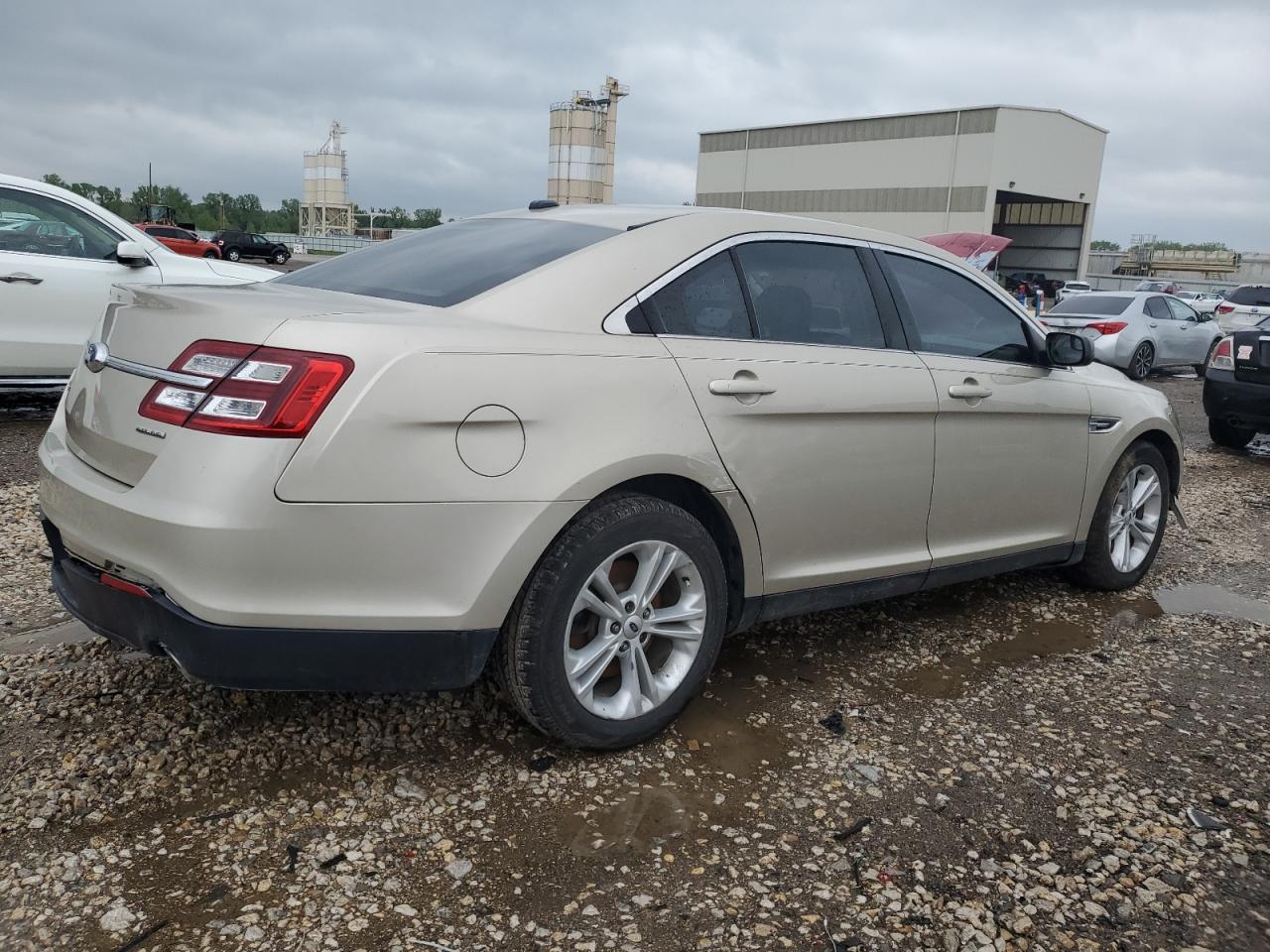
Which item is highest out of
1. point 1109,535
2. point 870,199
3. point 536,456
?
point 870,199

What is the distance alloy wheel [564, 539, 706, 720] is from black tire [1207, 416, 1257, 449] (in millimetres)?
8393

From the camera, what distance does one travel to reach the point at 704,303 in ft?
10.2

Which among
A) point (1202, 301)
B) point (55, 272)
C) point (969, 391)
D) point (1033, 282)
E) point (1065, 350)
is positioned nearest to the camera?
point (969, 391)

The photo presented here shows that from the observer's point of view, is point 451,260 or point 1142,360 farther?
point 1142,360

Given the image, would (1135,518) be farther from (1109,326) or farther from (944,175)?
(944,175)

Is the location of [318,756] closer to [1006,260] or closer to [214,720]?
[214,720]

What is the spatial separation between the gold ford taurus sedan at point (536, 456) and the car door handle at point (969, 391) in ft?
0.04

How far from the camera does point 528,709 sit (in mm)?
2703

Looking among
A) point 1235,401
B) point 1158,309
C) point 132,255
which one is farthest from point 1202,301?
point 132,255

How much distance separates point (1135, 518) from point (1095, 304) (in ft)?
42.0

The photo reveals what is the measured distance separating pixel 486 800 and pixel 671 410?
1.17m

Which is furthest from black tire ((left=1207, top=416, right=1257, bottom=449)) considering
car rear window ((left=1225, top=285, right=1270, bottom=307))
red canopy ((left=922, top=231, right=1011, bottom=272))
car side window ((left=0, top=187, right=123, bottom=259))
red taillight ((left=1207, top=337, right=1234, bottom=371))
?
car rear window ((left=1225, top=285, right=1270, bottom=307))

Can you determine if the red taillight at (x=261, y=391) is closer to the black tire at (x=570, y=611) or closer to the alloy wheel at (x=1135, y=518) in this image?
the black tire at (x=570, y=611)

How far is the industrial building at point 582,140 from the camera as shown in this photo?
82.5m
